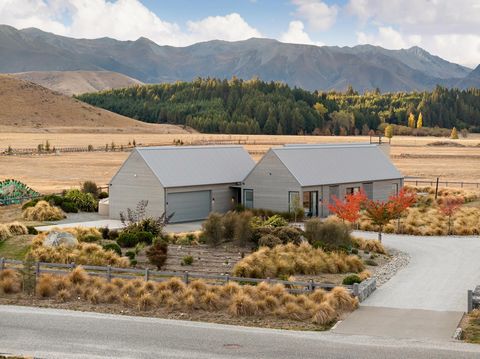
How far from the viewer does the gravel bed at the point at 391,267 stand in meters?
29.3

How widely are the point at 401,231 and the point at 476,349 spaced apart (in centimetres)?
2394

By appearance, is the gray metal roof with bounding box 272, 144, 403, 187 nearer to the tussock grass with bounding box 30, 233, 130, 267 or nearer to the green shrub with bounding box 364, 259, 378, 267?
the green shrub with bounding box 364, 259, 378, 267

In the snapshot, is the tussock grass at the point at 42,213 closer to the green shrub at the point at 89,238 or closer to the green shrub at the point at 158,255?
the green shrub at the point at 89,238

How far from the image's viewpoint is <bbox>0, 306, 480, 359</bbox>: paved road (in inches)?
722

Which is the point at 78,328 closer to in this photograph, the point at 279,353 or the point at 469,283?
the point at 279,353

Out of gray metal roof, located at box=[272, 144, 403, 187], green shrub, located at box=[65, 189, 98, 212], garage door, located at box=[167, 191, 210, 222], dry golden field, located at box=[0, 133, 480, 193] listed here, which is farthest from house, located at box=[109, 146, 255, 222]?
dry golden field, located at box=[0, 133, 480, 193]

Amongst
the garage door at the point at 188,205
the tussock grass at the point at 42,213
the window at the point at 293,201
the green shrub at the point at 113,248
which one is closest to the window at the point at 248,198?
the garage door at the point at 188,205

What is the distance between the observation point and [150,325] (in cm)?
2125

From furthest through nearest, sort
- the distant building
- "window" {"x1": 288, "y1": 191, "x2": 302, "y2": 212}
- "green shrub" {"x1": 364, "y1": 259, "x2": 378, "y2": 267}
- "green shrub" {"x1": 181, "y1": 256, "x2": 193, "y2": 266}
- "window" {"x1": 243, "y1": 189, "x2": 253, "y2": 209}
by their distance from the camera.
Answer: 1. "window" {"x1": 243, "y1": 189, "x2": 253, "y2": 209}
2. the distant building
3. "window" {"x1": 288, "y1": 191, "x2": 302, "y2": 212}
4. "green shrub" {"x1": 364, "y1": 259, "x2": 378, "y2": 267}
5. "green shrub" {"x1": 181, "y1": 256, "x2": 193, "y2": 266}

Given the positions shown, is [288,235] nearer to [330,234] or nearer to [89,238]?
[330,234]

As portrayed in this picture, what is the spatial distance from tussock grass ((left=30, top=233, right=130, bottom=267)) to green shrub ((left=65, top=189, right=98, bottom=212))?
1825 centimetres

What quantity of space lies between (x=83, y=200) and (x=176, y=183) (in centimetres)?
765

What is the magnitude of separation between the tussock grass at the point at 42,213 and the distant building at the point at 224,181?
11.6ft

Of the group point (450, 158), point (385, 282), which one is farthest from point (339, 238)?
point (450, 158)
